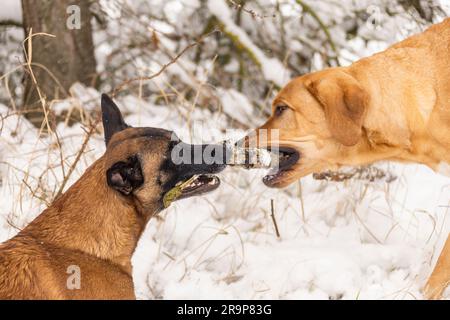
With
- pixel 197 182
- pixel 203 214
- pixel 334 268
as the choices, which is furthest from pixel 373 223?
pixel 197 182

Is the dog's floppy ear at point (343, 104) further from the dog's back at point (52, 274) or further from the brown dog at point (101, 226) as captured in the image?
the dog's back at point (52, 274)

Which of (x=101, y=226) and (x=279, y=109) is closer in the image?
(x=101, y=226)

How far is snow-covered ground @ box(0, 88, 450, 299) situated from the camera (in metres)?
5.37

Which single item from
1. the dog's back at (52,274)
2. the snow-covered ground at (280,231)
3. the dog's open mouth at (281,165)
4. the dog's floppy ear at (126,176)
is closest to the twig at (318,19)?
the snow-covered ground at (280,231)

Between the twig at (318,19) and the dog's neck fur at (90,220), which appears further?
the twig at (318,19)

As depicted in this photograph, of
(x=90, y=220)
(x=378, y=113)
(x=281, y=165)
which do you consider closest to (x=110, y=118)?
(x=90, y=220)

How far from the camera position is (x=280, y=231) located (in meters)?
6.23

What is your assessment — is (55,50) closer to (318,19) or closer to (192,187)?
(318,19)

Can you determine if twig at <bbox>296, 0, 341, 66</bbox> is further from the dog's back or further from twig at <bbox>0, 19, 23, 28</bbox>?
the dog's back

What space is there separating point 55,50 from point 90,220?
4.23 m

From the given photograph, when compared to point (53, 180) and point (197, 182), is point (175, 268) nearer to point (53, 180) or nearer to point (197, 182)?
point (197, 182)

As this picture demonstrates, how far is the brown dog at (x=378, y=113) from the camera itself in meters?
4.92

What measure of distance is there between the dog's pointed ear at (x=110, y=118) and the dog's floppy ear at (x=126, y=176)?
1.90 ft

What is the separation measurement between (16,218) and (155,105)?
3.19 m
